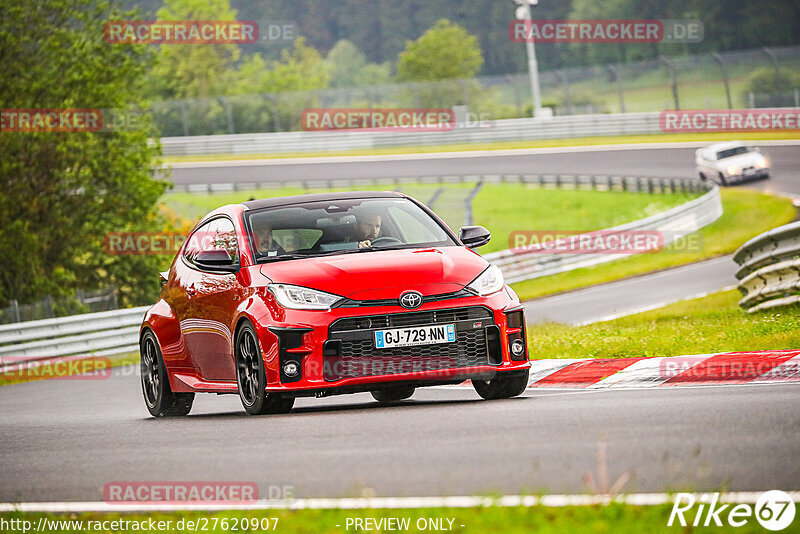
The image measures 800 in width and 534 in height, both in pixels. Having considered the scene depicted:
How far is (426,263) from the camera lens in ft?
29.4

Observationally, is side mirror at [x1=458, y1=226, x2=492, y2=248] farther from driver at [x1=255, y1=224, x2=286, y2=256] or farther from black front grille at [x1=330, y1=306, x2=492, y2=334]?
driver at [x1=255, y1=224, x2=286, y2=256]

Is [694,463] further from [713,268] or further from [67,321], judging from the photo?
[713,268]

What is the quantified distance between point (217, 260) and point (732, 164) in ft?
108

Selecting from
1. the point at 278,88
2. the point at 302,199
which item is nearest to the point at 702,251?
the point at 302,199

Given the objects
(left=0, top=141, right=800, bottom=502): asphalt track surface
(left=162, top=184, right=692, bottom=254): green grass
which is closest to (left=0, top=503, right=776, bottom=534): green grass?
(left=0, top=141, right=800, bottom=502): asphalt track surface

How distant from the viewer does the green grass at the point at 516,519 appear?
4352mm

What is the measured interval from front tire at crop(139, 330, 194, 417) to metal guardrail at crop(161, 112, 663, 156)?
4427 centimetres

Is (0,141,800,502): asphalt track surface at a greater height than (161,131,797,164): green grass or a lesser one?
greater

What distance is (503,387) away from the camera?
9.39 metres

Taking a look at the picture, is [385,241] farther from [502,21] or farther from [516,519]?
[502,21]

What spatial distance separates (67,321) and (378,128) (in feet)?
127

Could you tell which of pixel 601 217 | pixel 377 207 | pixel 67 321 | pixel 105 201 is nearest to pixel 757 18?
pixel 601 217

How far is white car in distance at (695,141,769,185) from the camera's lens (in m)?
40.0

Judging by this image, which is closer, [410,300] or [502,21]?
[410,300]
